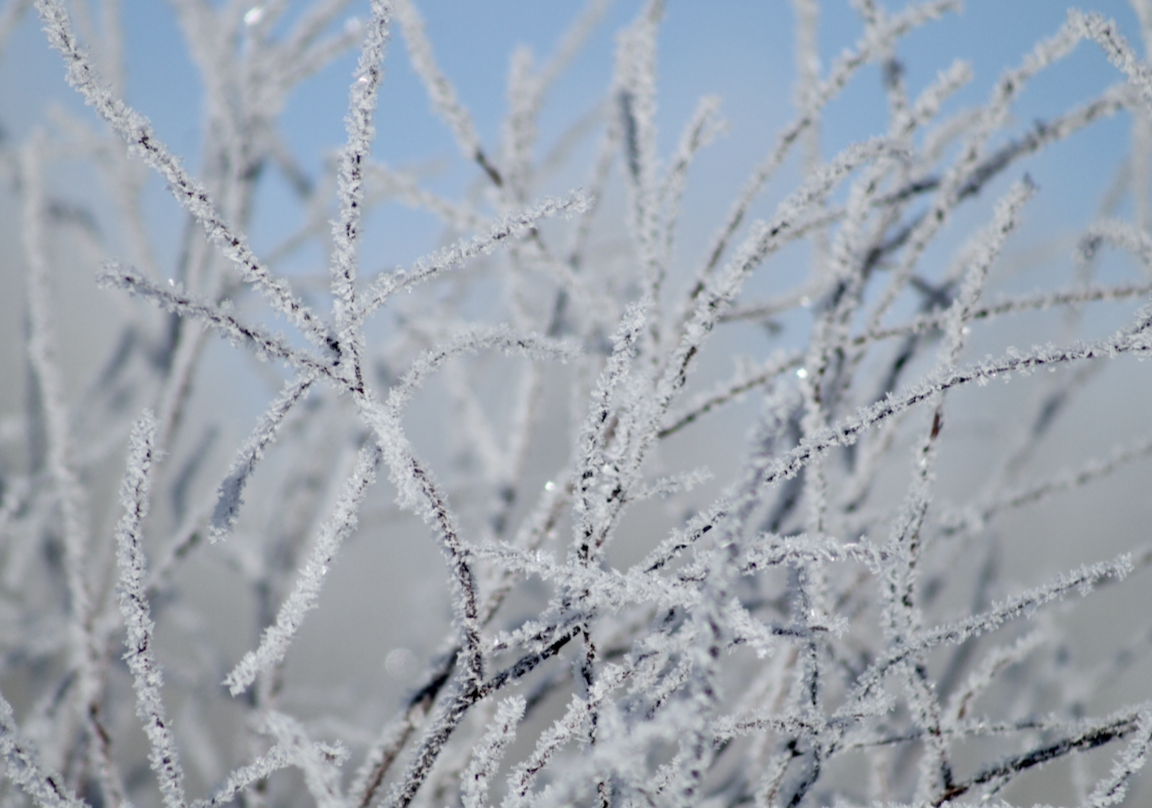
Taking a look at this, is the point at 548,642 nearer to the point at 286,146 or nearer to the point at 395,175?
the point at 395,175

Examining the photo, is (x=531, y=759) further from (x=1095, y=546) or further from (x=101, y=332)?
(x=1095, y=546)

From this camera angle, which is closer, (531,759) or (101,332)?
(531,759)

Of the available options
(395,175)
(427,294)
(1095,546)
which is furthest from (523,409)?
(1095,546)

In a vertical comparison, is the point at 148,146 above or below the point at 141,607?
above

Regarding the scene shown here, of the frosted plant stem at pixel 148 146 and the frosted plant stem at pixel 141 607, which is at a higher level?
the frosted plant stem at pixel 148 146

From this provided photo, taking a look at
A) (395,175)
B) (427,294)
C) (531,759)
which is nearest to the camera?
(531,759)

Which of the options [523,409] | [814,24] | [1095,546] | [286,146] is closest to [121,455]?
[286,146]

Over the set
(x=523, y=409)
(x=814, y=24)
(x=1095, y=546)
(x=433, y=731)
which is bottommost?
(x=433, y=731)

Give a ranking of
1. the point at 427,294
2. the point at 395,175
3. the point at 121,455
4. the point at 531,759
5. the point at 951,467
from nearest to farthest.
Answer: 1. the point at 531,759
2. the point at 395,175
3. the point at 427,294
4. the point at 121,455
5. the point at 951,467

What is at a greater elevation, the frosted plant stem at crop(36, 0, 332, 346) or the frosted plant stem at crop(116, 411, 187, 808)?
the frosted plant stem at crop(36, 0, 332, 346)

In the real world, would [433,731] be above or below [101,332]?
below
